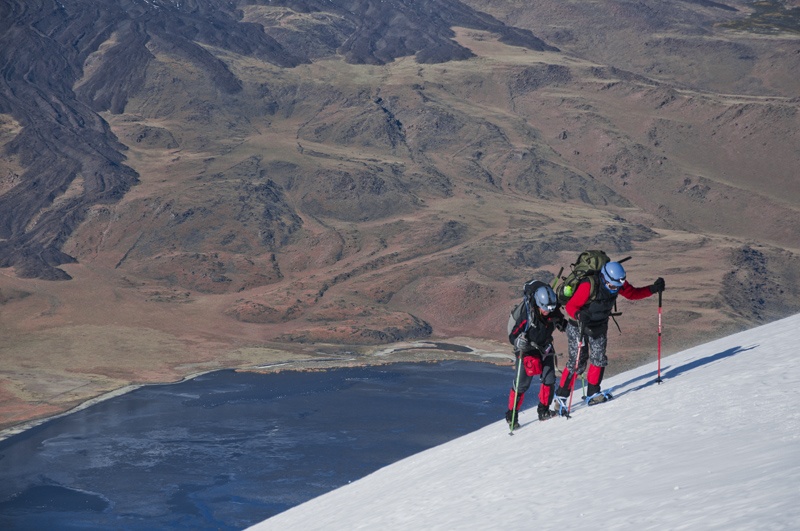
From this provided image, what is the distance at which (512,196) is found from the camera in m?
99.8

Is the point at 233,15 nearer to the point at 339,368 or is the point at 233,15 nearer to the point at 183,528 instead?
the point at 339,368

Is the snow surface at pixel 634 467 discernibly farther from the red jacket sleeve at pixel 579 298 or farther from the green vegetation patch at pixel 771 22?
the green vegetation patch at pixel 771 22

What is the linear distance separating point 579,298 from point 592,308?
218 millimetres

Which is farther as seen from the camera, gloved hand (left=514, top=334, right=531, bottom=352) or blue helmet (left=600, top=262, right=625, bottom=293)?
gloved hand (left=514, top=334, right=531, bottom=352)

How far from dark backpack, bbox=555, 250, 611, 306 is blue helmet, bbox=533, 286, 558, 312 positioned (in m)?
0.15

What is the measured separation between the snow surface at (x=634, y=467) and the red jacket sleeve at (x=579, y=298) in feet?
4.22

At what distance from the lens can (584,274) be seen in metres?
11.8

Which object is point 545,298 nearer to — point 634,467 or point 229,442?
point 634,467

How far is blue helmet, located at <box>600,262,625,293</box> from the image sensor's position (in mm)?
11406

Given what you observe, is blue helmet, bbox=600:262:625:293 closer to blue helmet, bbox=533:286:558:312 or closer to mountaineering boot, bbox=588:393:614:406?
blue helmet, bbox=533:286:558:312

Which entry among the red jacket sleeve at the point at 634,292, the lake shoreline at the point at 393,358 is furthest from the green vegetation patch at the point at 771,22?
the red jacket sleeve at the point at 634,292

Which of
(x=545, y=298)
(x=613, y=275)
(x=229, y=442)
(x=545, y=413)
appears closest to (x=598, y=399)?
(x=545, y=413)

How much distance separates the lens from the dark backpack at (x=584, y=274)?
461 inches

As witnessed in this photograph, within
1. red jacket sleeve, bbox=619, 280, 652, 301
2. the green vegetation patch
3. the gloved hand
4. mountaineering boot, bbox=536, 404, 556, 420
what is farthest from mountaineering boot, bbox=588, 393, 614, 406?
the green vegetation patch
